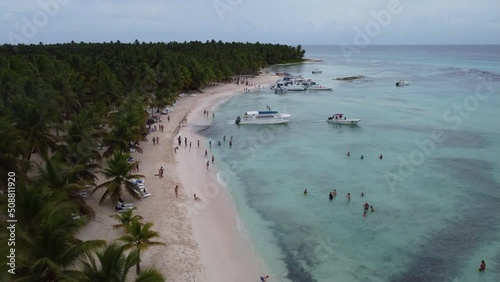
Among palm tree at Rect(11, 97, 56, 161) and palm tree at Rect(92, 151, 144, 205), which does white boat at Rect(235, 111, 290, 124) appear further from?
palm tree at Rect(11, 97, 56, 161)

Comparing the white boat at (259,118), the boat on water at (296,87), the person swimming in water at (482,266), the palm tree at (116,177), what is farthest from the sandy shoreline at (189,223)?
the boat on water at (296,87)

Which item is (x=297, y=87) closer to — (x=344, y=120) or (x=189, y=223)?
(x=344, y=120)

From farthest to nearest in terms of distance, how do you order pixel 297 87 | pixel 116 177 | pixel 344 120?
pixel 297 87, pixel 344 120, pixel 116 177

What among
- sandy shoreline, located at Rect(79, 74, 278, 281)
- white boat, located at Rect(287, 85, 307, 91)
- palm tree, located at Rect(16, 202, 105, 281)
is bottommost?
sandy shoreline, located at Rect(79, 74, 278, 281)

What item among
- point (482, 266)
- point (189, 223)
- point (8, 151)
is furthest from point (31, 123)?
point (482, 266)

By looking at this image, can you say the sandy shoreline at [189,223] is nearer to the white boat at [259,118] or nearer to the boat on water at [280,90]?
the white boat at [259,118]

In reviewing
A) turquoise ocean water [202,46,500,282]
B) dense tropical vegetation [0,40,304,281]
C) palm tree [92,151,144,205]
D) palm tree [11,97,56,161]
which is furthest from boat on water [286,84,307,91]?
palm tree [11,97,56,161]
